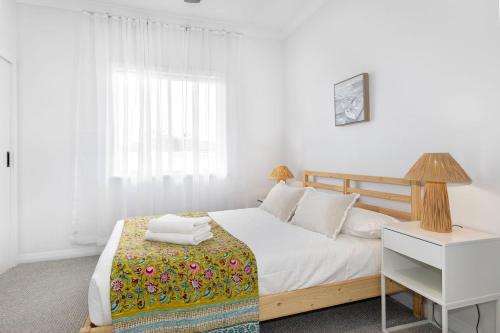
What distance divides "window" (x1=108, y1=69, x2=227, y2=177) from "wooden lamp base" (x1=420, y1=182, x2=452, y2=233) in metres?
2.62

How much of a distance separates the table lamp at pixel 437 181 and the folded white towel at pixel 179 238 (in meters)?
1.44

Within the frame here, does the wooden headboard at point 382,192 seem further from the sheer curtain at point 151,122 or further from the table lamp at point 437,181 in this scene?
the sheer curtain at point 151,122

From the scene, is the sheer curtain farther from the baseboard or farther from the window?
the baseboard

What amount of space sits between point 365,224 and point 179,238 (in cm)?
137

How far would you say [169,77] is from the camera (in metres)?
3.73

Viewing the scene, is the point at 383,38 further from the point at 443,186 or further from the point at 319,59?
the point at 443,186

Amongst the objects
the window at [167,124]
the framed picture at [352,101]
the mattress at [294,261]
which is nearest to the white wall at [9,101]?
the window at [167,124]

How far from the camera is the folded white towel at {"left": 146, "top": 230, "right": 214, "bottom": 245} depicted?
199 cm

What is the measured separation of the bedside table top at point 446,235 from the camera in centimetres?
157

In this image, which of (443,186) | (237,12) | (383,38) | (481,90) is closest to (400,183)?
(443,186)

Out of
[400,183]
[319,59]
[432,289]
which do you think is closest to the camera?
[432,289]

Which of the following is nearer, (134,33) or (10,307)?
(10,307)

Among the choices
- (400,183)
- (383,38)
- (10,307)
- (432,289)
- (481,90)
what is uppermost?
(383,38)

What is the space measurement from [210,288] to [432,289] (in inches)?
51.1
